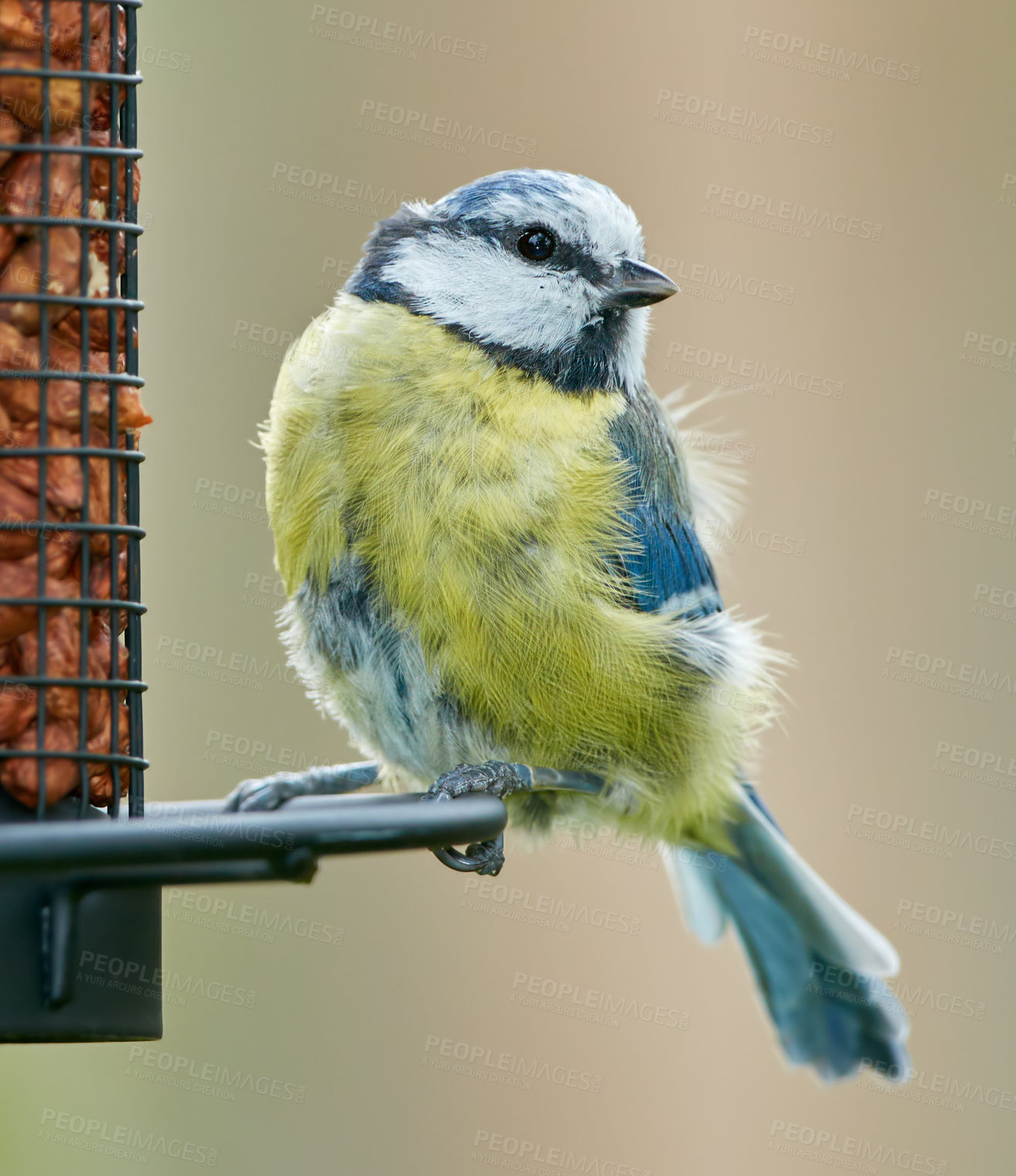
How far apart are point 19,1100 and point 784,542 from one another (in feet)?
9.41

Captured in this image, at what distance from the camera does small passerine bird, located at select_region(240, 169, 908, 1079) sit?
2789mm

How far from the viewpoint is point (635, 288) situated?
3070 millimetres

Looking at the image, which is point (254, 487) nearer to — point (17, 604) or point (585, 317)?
point (585, 317)

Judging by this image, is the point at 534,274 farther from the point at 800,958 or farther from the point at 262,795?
the point at 800,958

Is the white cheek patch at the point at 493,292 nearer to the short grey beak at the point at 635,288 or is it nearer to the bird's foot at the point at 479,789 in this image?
the short grey beak at the point at 635,288

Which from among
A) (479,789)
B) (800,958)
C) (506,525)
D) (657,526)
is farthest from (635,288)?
(800,958)

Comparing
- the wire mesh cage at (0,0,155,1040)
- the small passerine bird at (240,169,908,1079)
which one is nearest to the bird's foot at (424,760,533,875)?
the small passerine bird at (240,169,908,1079)

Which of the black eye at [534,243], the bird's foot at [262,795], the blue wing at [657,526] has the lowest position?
the bird's foot at [262,795]

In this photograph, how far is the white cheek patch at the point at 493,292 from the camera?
9.82 ft

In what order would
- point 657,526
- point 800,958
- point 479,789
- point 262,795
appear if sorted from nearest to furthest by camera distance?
point 479,789 < point 262,795 < point 657,526 < point 800,958


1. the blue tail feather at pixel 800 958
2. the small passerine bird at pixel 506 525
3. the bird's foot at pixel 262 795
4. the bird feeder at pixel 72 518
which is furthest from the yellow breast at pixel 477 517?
the blue tail feather at pixel 800 958

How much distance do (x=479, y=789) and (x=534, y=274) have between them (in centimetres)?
115

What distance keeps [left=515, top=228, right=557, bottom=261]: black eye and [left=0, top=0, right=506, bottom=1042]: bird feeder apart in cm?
92

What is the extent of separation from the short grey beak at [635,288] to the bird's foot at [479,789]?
41.1 inches
